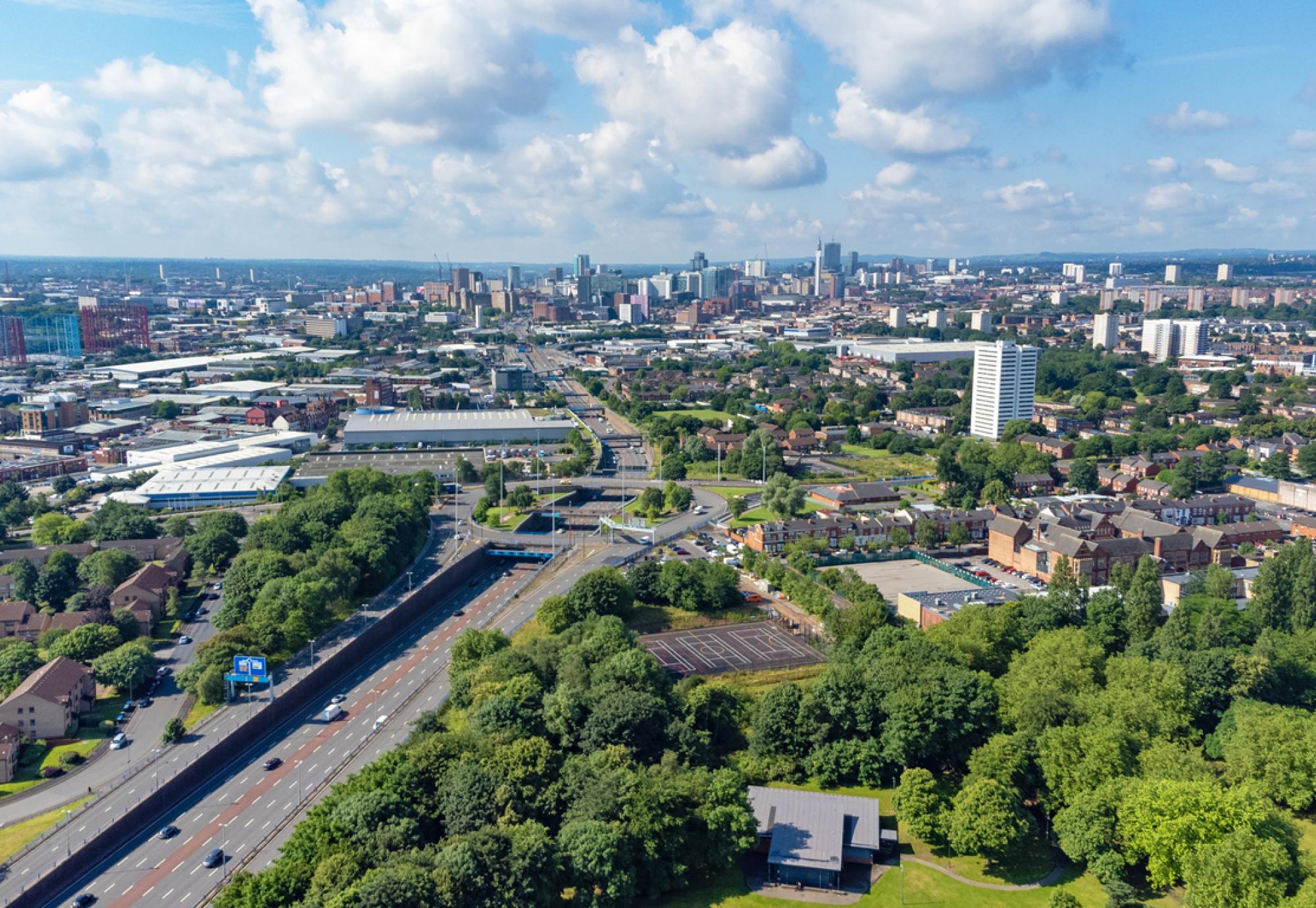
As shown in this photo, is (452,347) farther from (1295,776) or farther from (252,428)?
(1295,776)

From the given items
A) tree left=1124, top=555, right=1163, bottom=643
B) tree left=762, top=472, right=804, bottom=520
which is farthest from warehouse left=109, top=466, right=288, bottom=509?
tree left=1124, top=555, right=1163, bottom=643

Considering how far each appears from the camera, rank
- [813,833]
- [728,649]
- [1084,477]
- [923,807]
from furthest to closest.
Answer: [1084,477], [728,649], [923,807], [813,833]

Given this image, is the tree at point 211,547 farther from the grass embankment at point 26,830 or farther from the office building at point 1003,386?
the office building at point 1003,386

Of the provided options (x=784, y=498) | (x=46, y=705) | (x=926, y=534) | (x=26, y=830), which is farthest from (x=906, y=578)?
(x=26, y=830)

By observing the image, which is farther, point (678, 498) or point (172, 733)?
point (678, 498)

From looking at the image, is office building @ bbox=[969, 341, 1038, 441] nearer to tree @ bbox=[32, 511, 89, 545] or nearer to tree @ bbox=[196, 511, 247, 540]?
tree @ bbox=[196, 511, 247, 540]

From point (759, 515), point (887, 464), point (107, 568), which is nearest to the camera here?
point (107, 568)

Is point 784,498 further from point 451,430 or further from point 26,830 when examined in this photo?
point 26,830
